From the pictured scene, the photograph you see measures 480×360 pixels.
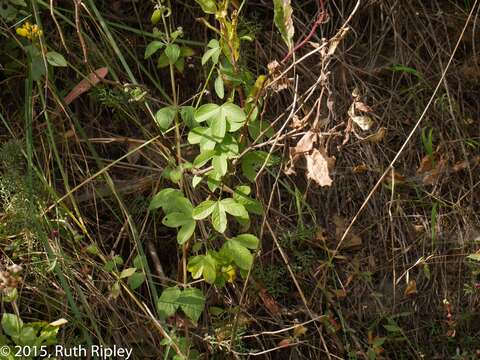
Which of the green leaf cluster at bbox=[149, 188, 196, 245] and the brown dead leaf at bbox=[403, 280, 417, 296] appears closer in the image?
the green leaf cluster at bbox=[149, 188, 196, 245]

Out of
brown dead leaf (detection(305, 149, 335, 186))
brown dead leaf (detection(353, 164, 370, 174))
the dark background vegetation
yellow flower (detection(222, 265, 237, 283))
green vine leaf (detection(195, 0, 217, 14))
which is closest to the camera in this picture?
brown dead leaf (detection(305, 149, 335, 186))

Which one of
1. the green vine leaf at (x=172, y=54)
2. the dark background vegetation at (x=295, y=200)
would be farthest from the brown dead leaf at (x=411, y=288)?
the green vine leaf at (x=172, y=54)

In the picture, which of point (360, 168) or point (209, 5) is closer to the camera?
point (209, 5)

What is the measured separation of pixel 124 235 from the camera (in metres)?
2.41

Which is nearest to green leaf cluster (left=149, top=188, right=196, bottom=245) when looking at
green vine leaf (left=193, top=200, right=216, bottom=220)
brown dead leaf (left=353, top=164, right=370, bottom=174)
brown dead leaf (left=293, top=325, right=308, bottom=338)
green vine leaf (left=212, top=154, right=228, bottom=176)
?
green vine leaf (left=193, top=200, right=216, bottom=220)

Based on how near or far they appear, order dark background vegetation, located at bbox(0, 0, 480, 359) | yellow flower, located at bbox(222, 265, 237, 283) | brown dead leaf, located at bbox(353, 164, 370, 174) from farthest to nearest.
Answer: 1. brown dead leaf, located at bbox(353, 164, 370, 174)
2. dark background vegetation, located at bbox(0, 0, 480, 359)
3. yellow flower, located at bbox(222, 265, 237, 283)

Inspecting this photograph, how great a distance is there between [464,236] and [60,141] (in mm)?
1398

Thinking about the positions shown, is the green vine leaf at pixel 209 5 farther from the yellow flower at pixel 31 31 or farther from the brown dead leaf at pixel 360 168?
the brown dead leaf at pixel 360 168

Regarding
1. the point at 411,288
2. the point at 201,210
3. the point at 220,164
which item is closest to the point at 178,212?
the point at 201,210

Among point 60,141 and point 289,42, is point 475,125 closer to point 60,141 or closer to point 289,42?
point 289,42

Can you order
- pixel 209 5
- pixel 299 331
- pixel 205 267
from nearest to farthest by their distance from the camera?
pixel 209 5 < pixel 205 267 < pixel 299 331

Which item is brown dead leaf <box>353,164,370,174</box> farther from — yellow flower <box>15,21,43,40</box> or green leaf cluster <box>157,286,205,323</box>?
yellow flower <box>15,21,43,40</box>

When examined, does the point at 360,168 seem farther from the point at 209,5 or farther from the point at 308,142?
the point at 209,5

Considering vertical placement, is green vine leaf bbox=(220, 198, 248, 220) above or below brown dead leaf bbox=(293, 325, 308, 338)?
above
